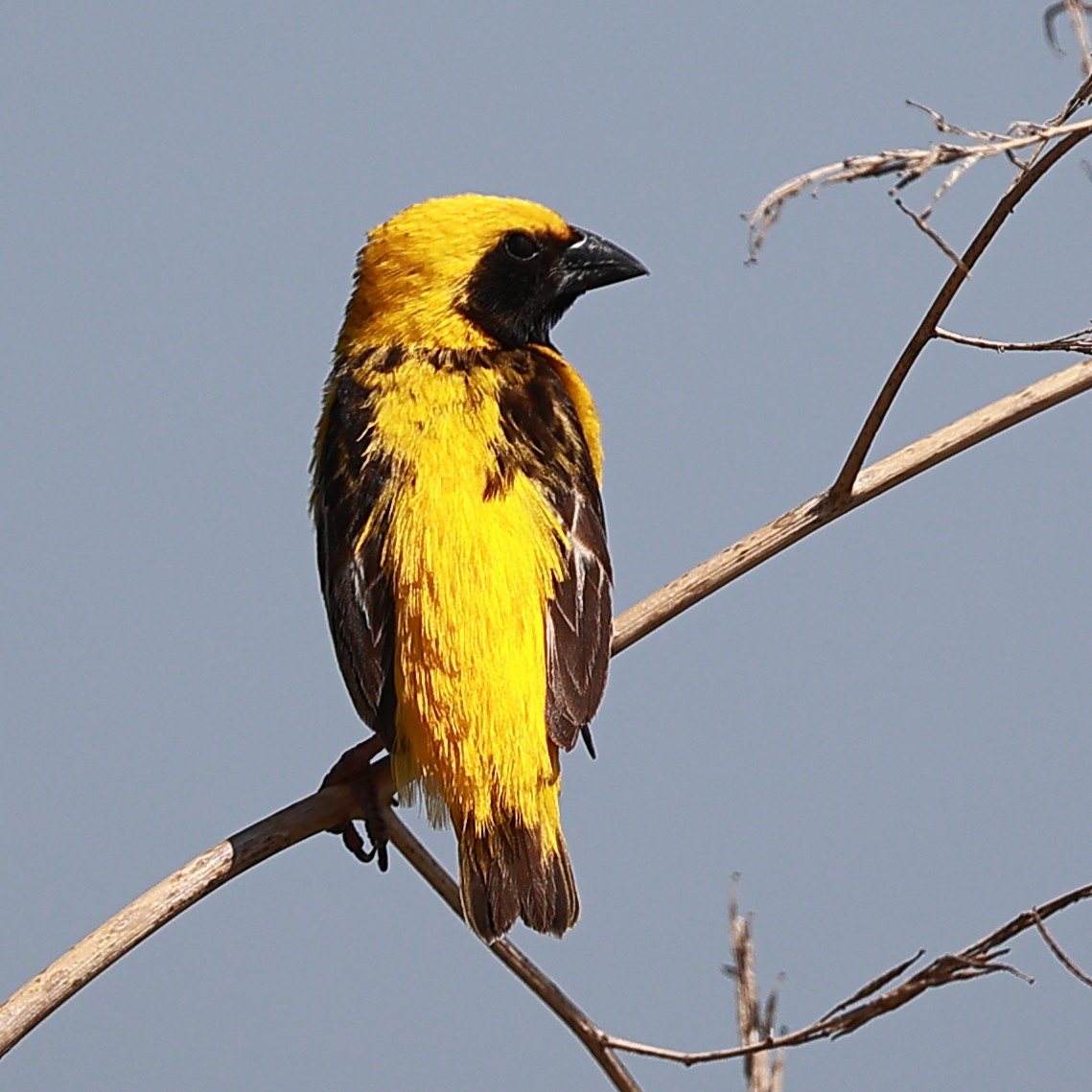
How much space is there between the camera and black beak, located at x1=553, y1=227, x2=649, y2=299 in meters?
5.09

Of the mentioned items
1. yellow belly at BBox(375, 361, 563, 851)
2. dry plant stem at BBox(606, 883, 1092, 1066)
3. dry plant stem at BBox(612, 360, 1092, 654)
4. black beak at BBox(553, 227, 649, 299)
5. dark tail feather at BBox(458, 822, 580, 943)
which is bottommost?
dry plant stem at BBox(606, 883, 1092, 1066)

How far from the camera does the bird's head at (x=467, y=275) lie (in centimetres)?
482

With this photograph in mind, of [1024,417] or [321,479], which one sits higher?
[321,479]

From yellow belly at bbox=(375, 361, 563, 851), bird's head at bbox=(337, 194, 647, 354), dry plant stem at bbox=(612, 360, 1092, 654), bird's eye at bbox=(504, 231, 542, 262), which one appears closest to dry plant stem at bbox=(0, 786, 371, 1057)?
yellow belly at bbox=(375, 361, 563, 851)

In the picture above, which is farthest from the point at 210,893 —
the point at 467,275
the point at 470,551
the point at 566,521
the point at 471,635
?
the point at 467,275

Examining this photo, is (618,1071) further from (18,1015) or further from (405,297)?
(405,297)

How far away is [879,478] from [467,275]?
1753 millimetres

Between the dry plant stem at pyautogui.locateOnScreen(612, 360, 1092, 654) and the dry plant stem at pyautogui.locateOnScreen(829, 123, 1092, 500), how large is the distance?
0.06 metres

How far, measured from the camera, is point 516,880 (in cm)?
364

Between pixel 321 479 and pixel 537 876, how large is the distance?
4.50ft

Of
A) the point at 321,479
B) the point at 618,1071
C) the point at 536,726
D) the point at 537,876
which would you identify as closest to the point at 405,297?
the point at 321,479

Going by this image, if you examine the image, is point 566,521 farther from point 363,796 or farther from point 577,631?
point 363,796

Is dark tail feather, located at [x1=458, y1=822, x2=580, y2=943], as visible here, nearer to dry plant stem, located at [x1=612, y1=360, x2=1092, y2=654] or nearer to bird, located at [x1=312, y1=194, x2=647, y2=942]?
bird, located at [x1=312, y1=194, x2=647, y2=942]

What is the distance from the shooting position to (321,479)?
446cm
